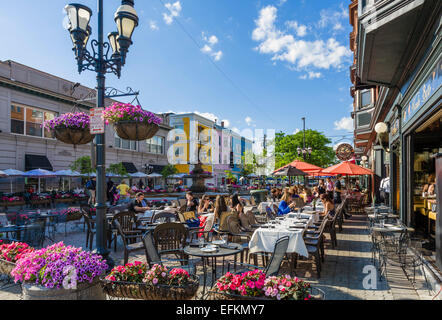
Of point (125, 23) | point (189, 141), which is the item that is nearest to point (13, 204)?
point (125, 23)

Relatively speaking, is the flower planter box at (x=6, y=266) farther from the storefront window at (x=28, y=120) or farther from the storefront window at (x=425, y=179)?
the storefront window at (x=28, y=120)

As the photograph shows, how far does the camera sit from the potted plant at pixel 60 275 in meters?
3.11

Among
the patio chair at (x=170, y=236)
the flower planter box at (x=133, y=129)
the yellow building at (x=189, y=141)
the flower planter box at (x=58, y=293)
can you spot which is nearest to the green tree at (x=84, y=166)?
the flower planter box at (x=133, y=129)

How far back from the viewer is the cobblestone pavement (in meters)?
5.14

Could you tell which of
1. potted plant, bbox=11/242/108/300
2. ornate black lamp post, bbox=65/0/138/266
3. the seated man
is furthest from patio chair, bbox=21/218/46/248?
potted plant, bbox=11/242/108/300

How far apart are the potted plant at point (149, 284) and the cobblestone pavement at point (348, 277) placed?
7.51ft

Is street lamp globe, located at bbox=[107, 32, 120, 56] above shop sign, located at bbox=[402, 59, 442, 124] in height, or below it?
above

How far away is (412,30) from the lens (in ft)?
20.8

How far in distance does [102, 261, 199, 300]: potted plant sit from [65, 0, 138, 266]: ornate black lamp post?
102 inches

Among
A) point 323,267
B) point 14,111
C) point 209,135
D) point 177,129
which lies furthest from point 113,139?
point 323,267

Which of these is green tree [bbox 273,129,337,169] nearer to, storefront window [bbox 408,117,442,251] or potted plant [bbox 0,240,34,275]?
storefront window [bbox 408,117,442,251]

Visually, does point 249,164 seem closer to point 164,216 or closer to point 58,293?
point 164,216
